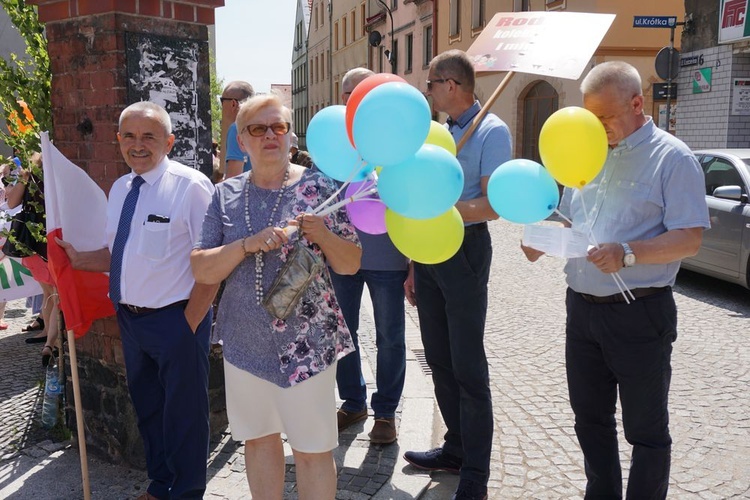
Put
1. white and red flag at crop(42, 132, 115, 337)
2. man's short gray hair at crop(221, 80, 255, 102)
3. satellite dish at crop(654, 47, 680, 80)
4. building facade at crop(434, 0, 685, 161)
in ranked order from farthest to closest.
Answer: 1. building facade at crop(434, 0, 685, 161)
2. satellite dish at crop(654, 47, 680, 80)
3. man's short gray hair at crop(221, 80, 255, 102)
4. white and red flag at crop(42, 132, 115, 337)

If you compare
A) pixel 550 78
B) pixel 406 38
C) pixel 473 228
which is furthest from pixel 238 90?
pixel 406 38

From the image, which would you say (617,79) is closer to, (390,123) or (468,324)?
(390,123)

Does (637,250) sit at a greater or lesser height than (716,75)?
lesser

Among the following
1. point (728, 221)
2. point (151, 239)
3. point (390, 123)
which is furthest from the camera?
point (728, 221)

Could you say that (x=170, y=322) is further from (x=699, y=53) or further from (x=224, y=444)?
(x=699, y=53)

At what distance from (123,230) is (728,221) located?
6940 mm

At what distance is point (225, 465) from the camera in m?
3.71

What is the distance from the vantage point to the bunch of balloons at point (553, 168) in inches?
101

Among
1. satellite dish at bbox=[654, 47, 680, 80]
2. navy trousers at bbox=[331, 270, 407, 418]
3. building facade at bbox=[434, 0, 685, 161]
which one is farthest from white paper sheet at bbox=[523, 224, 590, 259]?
building facade at bbox=[434, 0, 685, 161]

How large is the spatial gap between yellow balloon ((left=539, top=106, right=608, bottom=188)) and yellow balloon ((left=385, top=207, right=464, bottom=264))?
432mm

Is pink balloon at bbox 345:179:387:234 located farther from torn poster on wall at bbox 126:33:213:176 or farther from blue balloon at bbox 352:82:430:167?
Result: torn poster on wall at bbox 126:33:213:176

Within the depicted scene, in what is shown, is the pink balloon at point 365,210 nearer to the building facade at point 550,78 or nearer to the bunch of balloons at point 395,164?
the bunch of balloons at point 395,164

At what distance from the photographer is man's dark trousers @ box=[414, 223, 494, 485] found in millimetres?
3242

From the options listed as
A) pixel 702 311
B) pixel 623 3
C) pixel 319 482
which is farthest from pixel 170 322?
pixel 623 3
